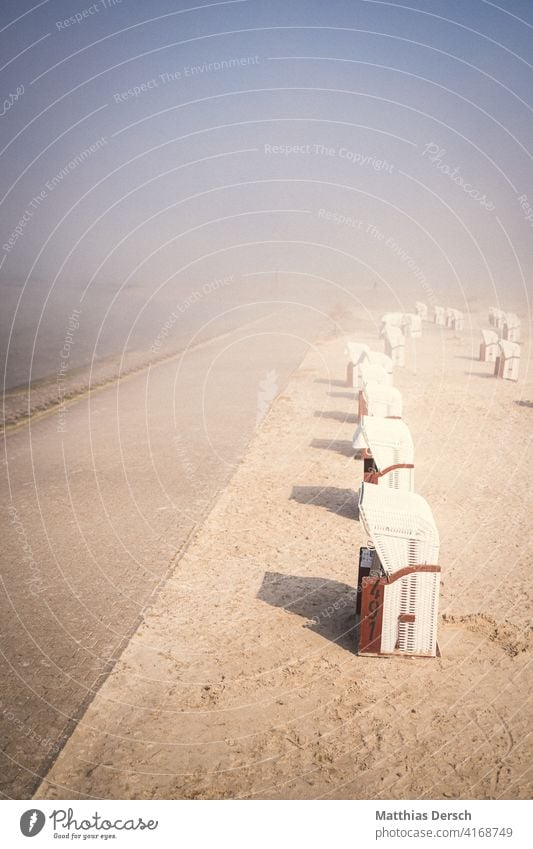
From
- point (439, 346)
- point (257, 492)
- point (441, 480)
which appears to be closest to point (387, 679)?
point (257, 492)

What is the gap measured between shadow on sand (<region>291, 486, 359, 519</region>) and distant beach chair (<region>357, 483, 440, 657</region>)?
16.9 feet

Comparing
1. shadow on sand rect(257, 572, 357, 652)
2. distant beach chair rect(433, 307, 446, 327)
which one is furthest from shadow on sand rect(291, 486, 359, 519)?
distant beach chair rect(433, 307, 446, 327)

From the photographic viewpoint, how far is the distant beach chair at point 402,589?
26.2 ft

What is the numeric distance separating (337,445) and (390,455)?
19.9 feet

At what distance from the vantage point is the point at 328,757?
651cm

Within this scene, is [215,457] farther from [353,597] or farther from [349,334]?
[349,334]

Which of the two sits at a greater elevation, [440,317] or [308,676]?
[440,317]

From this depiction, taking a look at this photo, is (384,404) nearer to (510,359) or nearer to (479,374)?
(510,359)

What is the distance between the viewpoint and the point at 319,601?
32.0 feet

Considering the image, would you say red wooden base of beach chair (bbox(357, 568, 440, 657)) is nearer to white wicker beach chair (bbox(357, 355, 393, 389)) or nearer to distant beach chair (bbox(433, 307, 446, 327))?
white wicker beach chair (bbox(357, 355, 393, 389))

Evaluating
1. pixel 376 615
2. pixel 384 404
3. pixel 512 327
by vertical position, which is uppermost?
pixel 512 327

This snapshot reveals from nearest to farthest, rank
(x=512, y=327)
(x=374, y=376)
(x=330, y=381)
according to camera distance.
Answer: (x=374, y=376), (x=330, y=381), (x=512, y=327)

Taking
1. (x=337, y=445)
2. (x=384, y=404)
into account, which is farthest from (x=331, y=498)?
(x=337, y=445)

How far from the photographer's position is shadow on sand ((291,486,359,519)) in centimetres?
1363
